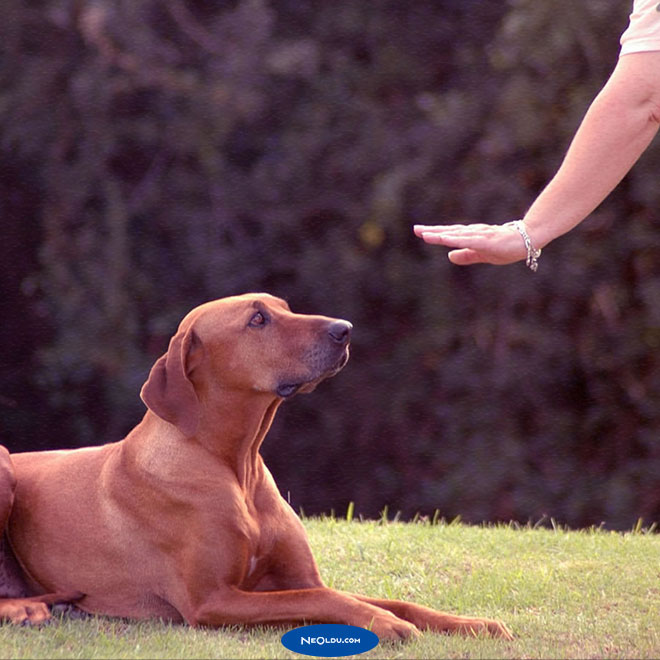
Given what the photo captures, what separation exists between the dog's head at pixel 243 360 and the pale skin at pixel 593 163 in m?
0.71

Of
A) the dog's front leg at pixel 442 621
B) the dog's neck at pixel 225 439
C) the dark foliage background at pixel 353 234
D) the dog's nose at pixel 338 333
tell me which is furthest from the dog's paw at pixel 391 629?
the dark foliage background at pixel 353 234

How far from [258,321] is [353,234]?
3.55 metres

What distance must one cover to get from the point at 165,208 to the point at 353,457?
2.00m

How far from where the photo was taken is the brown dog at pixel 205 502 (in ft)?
12.6

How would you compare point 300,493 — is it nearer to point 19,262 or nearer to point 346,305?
point 346,305

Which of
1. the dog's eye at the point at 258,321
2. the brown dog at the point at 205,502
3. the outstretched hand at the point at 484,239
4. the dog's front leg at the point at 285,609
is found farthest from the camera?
the dog's eye at the point at 258,321

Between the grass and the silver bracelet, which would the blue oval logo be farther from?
the silver bracelet

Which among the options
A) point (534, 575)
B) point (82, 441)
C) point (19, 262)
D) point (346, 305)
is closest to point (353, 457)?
point (346, 305)

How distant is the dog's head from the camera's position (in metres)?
4.00

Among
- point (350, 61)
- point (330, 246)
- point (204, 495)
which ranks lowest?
point (204, 495)

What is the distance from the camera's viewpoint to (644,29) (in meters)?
3.36

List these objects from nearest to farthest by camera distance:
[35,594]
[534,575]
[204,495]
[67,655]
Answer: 1. [67,655]
2. [204,495]
3. [35,594]
4. [534,575]

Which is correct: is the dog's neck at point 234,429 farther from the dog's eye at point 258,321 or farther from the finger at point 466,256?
the finger at point 466,256

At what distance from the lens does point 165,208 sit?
304 inches
